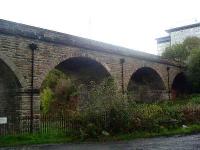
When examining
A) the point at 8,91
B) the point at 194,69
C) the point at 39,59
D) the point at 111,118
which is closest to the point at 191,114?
the point at 111,118

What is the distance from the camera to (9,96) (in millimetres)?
18875

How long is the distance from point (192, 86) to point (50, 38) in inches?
734

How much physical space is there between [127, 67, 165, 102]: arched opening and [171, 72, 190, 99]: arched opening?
4076 mm

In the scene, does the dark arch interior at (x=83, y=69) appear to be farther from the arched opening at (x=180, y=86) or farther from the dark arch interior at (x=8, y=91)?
the arched opening at (x=180, y=86)

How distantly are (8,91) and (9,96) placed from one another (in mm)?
236

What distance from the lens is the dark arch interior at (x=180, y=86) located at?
1425 inches

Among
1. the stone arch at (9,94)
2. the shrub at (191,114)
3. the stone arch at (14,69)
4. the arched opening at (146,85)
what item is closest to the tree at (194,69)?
the arched opening at (146,85)

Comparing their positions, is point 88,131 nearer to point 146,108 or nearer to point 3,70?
point 146,108

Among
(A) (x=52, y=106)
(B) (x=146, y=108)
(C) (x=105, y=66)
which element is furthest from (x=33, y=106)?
(A) (x=52, y=106)

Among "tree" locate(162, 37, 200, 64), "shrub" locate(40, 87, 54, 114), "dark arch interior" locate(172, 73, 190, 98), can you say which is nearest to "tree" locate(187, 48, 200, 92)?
"dark arch interior" locate(172, 73, 190, 98)

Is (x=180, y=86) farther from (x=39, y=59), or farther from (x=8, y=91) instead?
(x=8, y=91)

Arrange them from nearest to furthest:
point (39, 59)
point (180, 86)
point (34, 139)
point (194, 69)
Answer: point (34, 139), point (39, 59), point (194, 69), point (180, 86)

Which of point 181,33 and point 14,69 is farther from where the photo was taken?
point 181,33

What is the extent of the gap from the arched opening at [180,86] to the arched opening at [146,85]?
4.08 metres
